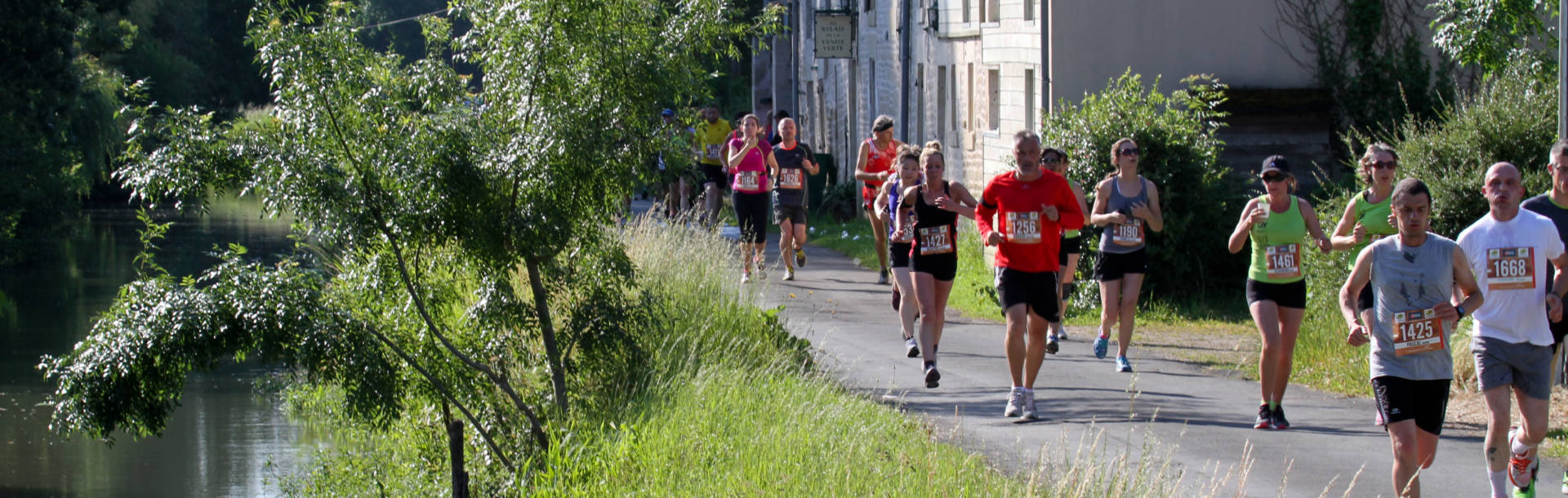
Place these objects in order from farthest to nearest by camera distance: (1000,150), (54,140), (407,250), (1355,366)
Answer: (54,140)
(1000,150)
(1355,366)
(407,250)

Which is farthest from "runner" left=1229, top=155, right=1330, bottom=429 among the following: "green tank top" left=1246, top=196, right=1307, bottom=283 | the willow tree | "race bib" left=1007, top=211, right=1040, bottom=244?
the willow tree

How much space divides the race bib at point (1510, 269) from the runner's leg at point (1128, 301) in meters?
3.74

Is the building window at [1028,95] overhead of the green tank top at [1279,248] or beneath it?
overhead

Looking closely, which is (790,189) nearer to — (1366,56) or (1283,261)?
(1366,56)

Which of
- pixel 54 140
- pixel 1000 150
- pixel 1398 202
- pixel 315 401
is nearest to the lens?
pixel 1398 202

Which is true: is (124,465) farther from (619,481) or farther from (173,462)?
(619,481)

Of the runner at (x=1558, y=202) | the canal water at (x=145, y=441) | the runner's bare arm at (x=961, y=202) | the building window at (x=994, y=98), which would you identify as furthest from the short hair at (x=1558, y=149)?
the building window at (x=994, y=98)

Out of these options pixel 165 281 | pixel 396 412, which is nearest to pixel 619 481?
pixel 396 412

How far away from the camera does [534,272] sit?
29.7 ft

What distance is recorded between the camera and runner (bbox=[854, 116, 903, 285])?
525 inches

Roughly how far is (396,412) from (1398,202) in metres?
5.27

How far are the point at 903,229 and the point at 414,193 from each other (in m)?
3.55

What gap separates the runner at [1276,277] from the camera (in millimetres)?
8344

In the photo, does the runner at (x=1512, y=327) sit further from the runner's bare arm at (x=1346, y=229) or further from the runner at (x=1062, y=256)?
the runner at (x=1062, y=256)
